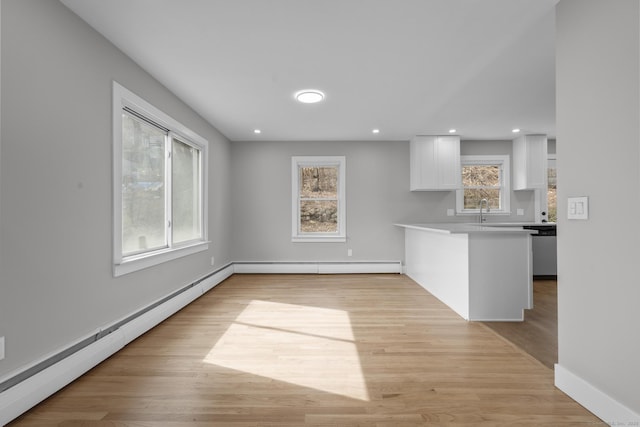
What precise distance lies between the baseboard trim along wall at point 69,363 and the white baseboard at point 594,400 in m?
3.01

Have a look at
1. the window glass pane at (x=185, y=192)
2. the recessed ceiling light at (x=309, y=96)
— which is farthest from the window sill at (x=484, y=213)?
the window glass pane at (x=185, y=192)

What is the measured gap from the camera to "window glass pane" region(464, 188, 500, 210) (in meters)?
5.61

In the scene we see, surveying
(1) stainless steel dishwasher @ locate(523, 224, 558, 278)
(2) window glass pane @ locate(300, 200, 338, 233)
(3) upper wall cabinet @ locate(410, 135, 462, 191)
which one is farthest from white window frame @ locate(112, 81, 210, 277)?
(1) stainless steel dishwasher @ locate(523, 224, 558, 278)

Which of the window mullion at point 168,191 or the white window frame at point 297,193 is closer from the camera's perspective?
the window mullion at point 168,191

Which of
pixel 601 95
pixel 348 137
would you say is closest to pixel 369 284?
pixel 348 137

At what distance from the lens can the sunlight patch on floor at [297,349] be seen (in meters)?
1.99

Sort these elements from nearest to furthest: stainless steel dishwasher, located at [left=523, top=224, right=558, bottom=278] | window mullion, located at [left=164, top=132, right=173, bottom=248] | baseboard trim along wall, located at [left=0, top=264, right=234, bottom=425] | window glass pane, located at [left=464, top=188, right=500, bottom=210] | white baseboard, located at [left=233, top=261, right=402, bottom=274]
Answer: baseboard trim along wall, located at [left=0, top=264, right=234, bottom=425], window mullion, located at [left=164, top=132, right=173, bottom=248], stainless steel dishwasher, located at [left=523, top=224, right=558, bottom=278], white baseboard, located at [left=233, top=261, right=402, bottom=274], window glass pane, located at [left=464, top=188, right=500, bottom=210]

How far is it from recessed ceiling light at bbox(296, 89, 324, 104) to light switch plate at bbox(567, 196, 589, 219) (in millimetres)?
2435

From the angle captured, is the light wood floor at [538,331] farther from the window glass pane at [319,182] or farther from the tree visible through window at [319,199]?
the window glass pane at [319,182]

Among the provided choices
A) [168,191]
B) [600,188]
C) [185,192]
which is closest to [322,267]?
[185,192]

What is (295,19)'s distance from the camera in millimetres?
2061

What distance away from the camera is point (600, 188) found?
5.16 ft

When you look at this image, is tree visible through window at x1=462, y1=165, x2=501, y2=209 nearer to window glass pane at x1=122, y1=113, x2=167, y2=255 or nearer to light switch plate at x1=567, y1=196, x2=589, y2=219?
light switch plate at x1=567, y1=196, x2=589, y2=219

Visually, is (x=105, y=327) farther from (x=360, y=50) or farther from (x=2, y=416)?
(x=360, y=50)
